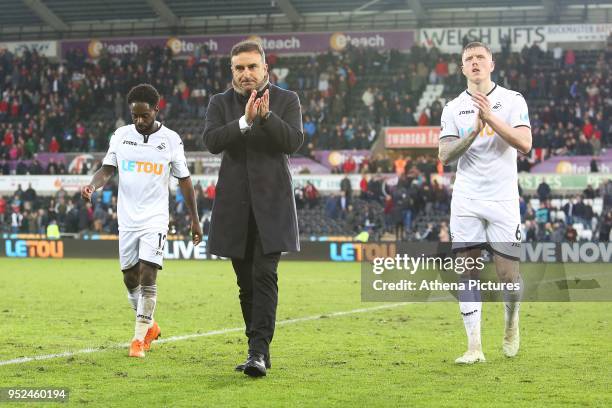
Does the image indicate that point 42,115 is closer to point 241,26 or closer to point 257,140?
point 241,26

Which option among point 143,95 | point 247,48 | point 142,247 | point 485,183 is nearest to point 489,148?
point 485,183

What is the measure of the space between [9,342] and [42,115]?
1430 inches

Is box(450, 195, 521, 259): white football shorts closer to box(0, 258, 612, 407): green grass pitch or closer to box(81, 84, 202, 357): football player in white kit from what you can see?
box(0, 258, 612, 407): green grass pitch

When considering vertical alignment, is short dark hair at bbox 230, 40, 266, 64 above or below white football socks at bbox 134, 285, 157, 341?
above

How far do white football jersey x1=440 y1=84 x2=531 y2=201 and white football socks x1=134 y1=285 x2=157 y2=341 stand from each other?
2.83 meters

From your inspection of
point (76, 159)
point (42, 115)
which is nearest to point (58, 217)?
point (76, 159)

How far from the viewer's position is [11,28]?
52406mm

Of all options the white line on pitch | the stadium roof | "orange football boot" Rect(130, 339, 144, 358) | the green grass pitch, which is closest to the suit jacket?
the green grass pitch

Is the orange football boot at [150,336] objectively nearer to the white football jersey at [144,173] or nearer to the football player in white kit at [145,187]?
the football player in white kit at [145,187]

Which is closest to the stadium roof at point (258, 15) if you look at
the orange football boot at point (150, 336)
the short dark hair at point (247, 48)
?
the orange football boot at point (150, 336)

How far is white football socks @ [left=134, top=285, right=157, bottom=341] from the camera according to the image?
904 centimetres

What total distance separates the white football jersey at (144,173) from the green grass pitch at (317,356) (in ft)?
3.80

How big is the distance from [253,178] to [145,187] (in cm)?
202

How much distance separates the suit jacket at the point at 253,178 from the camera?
7.65 metres
